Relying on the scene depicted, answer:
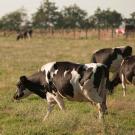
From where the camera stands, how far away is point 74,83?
949 cm

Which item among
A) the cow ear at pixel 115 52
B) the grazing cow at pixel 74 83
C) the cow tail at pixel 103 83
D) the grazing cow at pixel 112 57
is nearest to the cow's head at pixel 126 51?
the grazing cow at pixel 112 57

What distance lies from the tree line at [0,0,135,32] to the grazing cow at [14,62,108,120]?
73.6m

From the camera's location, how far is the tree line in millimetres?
87562

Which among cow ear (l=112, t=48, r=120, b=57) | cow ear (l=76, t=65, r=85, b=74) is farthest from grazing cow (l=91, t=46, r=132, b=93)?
cow ear (l=76, t=65, r=85, b=74)

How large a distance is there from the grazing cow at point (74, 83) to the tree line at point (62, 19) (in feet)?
241

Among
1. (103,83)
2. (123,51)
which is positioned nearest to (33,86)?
(103,83)

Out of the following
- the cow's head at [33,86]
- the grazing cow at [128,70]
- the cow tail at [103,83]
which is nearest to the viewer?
the cow tail at [103,83]

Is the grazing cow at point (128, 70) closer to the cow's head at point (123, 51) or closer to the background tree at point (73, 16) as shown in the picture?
the cow's head at point (123, 51)

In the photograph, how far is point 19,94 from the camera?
1070cm

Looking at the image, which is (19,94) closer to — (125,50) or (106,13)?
(125,50)

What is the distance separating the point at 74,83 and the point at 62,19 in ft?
268

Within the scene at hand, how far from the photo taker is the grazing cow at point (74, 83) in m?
9.45

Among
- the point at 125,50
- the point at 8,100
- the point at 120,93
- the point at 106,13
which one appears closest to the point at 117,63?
the point at 125,50

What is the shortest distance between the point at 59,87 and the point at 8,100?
2958mm
